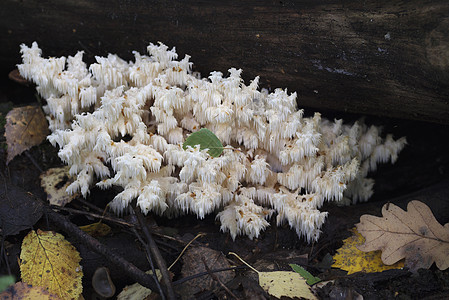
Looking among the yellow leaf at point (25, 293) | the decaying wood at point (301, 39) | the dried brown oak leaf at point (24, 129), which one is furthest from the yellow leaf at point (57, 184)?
the decaying wood at point (301, 39)

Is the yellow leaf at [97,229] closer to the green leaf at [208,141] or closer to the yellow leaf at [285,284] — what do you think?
the green leaf at [208,141]

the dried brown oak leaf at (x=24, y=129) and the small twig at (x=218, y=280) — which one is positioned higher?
the dried brown oak leaf at (x=24, y=129)

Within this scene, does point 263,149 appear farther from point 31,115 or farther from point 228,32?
point 31,115

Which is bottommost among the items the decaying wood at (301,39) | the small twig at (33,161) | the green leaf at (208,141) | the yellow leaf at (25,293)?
the yellow leaf at (25,293)

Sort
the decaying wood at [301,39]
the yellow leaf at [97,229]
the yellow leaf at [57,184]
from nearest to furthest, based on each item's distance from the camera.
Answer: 1. the decaying wood at [301,39]
2. the yellow leaf at [97,229]
3. the yellow leaf at [57,184]

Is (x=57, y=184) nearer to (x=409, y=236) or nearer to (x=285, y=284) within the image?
(x=285, y=284)

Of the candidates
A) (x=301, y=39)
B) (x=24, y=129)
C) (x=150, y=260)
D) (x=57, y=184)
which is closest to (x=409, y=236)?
(x=301, y=39)

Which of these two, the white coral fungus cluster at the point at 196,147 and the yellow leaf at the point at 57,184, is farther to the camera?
the yellow leaf at the point at 57,184
